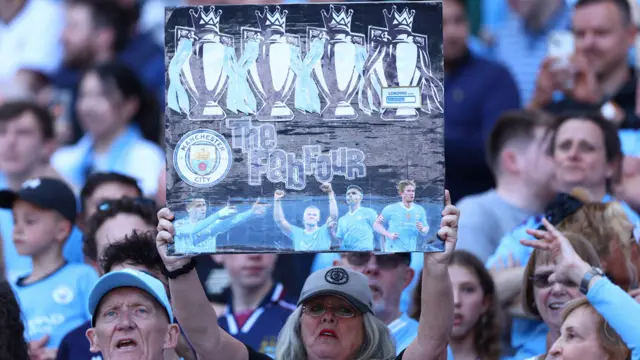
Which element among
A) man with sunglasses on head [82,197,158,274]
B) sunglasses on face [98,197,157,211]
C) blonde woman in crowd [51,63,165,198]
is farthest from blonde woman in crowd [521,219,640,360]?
blonde woman in crowd [51,63,165,198]

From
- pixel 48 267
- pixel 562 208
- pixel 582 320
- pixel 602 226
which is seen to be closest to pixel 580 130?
pixel 562 208

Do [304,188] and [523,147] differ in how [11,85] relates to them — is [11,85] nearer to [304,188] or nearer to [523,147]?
[523,147]

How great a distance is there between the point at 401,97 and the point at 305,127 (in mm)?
357

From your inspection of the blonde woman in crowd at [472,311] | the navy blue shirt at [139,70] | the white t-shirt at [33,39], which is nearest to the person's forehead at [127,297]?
the blonde woman in crowd at [472,311]

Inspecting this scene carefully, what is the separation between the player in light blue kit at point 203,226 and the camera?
432 centimetres

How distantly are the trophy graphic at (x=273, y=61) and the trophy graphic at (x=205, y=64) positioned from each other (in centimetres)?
10

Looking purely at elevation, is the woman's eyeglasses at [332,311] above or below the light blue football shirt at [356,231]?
below

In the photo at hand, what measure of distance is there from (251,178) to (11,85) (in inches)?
243

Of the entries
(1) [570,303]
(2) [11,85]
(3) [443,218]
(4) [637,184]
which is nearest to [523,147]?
(4) [637,184]

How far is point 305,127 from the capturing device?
4.41 metres

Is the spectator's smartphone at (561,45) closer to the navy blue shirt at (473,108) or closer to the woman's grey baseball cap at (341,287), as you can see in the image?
the navy blue shirt at (473,108)

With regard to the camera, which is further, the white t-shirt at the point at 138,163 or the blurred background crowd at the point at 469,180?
the white t-shirt at the point at 138,163

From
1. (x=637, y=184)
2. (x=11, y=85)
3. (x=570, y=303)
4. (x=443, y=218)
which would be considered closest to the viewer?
(x=443, y=218)

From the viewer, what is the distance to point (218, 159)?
4398 mm
